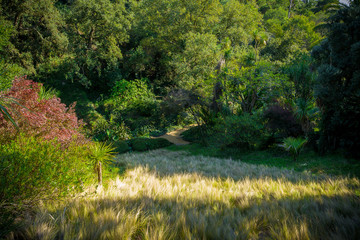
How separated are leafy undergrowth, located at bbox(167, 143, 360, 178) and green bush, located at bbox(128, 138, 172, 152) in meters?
2.51

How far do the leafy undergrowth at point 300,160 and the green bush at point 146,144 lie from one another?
8.25ft

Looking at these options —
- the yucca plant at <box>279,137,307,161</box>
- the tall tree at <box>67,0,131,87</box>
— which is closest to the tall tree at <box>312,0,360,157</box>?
the yucca plant at <box>279,137,307,161</box>

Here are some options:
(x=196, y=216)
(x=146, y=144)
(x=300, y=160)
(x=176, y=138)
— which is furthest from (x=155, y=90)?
(x=196, y=216)

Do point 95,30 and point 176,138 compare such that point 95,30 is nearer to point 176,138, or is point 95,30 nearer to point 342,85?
point 176,138

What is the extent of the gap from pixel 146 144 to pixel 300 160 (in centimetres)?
817

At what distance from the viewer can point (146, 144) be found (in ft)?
40.2

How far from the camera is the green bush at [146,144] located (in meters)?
12.0

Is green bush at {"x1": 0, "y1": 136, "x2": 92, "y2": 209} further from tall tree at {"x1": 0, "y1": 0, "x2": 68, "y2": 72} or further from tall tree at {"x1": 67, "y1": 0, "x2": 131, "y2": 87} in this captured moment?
tall tree at {"x1": 67, "y1": 0, "x2": 131, "y2": 87}

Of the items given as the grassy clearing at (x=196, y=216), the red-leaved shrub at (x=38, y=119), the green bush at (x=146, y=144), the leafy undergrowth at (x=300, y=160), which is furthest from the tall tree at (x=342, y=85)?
the green bush at (x=146, y=144)

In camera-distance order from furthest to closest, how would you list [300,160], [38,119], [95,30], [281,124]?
1. [95,30]
2. [281,124]
3. [300,160]
4. [38,119]

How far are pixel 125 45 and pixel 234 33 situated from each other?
13.1 meters

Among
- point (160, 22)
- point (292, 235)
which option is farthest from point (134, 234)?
point (160, 22)

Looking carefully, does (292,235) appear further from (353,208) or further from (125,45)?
(125,45)

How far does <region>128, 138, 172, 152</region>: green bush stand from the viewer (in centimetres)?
1199
